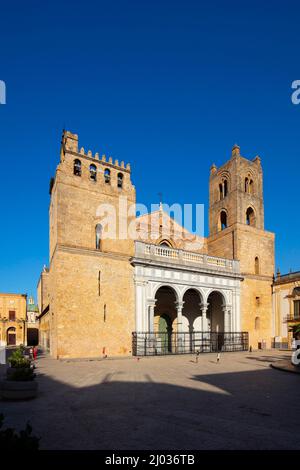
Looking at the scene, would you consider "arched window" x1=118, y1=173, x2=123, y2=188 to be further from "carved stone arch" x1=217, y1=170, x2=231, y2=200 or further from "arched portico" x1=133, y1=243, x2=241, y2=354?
"carved stone arch" x1=217, y1=170, x2=231, y2=200

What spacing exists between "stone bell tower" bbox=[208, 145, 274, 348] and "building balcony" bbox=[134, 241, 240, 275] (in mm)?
1513

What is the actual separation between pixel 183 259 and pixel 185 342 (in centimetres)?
721

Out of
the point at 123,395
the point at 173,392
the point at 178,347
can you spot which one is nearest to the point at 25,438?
the point at 123,395

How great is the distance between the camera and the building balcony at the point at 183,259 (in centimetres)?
2689

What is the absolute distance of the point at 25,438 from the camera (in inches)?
138

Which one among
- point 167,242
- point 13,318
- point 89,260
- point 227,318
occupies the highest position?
point 167,242

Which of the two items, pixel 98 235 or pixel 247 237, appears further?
pixel 247 237

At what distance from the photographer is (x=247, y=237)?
112ft

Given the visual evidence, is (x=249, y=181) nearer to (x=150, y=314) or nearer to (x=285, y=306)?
(x=285, y=306)

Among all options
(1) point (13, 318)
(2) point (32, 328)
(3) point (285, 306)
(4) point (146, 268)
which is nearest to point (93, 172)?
(4) point (146, 268)

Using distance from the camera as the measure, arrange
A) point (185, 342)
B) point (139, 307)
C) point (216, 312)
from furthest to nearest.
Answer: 1. point (216, 312)
2. point (185, 342)
3. point (139, 307)
